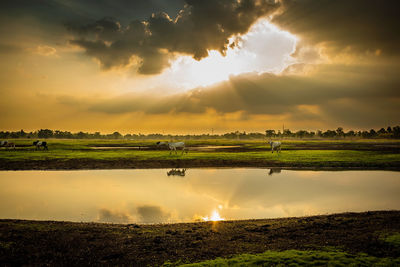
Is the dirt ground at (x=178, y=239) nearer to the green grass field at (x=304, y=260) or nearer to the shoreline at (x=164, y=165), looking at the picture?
the green grass field at (x=304, y=260)

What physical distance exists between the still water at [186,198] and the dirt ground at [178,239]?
6.25ft

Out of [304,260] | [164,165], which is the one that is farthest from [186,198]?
[164,165]

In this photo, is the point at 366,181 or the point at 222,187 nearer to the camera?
the point at 222,187

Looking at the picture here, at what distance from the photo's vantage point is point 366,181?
2334cm

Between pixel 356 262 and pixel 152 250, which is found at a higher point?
pixel 356 262

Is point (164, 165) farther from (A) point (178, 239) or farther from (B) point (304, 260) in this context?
(B) point (304, 260)

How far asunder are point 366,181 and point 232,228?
63.9 feet

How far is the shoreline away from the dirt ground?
22939 millimetres

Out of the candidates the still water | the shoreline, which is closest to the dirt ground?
the still water

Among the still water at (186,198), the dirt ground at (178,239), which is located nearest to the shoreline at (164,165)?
the still water at (186,198)

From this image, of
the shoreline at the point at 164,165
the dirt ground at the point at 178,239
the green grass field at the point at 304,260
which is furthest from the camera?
the shoreline at the point at 164,165

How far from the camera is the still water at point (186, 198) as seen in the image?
1399cm

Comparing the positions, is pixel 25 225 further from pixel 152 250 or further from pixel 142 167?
pixel 142 167

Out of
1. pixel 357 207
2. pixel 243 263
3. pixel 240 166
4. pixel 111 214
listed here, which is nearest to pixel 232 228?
pixel 243 263
